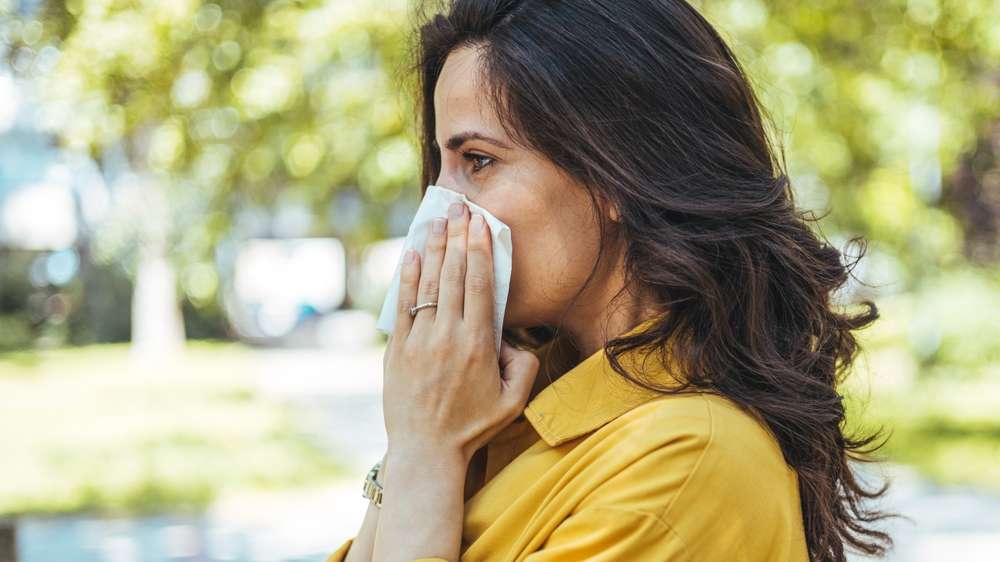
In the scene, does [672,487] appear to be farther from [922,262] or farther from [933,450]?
[922,262]

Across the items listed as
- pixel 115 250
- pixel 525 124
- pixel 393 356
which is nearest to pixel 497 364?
pixel 393 356

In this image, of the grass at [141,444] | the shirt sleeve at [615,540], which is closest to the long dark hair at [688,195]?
the shirt sleeve at [615,540]

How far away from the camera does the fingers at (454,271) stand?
1.78 meters

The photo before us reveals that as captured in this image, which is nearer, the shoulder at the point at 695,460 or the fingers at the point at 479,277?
the shoulder at the point at 695,460

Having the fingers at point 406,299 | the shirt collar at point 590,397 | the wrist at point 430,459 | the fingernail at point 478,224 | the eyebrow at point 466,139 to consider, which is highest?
the eyebrow at point 466,139

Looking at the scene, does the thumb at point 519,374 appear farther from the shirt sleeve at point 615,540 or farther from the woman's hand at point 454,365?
the shirt sleeve at point 615,540

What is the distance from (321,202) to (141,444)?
2.69m

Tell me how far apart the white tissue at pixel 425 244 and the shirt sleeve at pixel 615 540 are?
39cm

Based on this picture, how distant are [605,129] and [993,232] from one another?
756 inches

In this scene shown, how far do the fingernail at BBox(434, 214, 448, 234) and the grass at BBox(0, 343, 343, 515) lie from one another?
6.62 metres

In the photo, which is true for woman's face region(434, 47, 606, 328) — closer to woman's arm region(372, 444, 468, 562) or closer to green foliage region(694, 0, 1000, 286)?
woman's arm region(372, 444, 468, 562)

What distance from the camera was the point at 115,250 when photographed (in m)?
24.0

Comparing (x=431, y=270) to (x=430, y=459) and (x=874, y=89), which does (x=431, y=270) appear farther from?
(x=874, y=89)

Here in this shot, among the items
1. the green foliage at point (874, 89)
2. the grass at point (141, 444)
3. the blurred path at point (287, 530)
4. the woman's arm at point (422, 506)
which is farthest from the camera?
the grass at point (141, 444)
